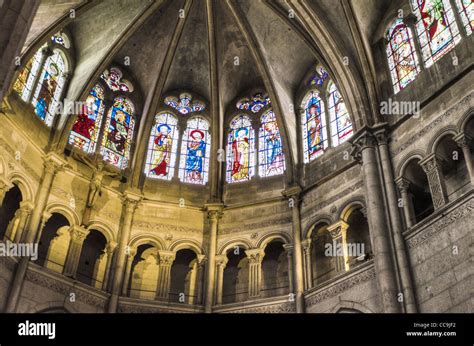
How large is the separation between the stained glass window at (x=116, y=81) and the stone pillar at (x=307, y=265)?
10.9m

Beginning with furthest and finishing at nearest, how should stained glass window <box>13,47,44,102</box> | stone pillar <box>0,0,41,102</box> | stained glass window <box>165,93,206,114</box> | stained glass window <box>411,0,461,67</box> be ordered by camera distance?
stained glass window <box>165,93,206,114</box> → stained glass window <box>13,47,44,102</box> → stained glass window <box>411,0,461,67</box> → stone pillar <box>0,0,41,102</box>

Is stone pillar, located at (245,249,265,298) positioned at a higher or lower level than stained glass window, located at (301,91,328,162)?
lower

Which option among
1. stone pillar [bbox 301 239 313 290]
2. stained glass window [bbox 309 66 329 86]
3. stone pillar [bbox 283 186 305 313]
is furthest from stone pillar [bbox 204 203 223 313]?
stained glass window [bbox 309 66 329 86]

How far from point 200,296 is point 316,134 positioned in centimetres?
802

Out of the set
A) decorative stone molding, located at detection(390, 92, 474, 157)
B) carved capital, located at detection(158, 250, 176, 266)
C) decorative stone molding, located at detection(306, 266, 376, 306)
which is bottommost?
decorative stone molding, located at detection(306, 266, 376, 306)

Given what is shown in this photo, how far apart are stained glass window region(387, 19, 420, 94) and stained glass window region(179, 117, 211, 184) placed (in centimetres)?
880

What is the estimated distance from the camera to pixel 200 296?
2173 centimetres

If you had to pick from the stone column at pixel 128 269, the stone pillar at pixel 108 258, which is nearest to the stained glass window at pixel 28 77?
the stone pillar at pixel 108 258

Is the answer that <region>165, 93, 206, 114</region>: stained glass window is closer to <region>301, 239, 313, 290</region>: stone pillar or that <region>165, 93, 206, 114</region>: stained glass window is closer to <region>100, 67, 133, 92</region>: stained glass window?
<region>100, 67, 133, 92</region>: stained glass window

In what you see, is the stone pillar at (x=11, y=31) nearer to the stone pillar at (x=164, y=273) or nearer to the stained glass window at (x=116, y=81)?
the stone pillar at (x=164, y=273)

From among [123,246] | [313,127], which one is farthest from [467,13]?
[123,246]

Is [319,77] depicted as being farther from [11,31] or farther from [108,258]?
[11,31]

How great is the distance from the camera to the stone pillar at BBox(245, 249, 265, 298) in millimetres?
21344
